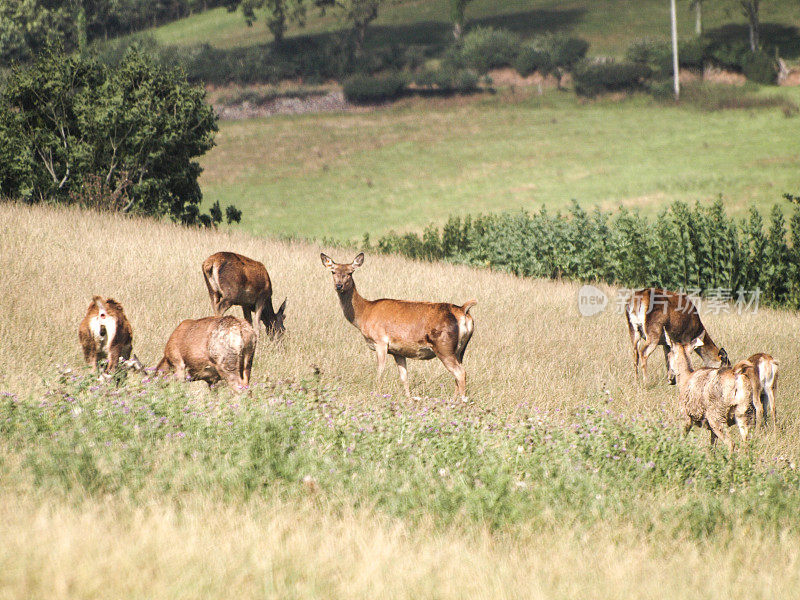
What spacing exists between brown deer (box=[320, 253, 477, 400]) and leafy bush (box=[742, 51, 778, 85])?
66236 millimetres

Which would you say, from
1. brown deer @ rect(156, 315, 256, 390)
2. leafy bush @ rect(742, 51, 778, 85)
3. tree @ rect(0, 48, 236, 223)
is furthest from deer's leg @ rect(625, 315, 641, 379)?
leafy bush @ rect(742, 51, 778, 85)

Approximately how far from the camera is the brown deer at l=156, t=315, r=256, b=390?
9242 mm

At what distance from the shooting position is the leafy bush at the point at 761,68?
68.3 m

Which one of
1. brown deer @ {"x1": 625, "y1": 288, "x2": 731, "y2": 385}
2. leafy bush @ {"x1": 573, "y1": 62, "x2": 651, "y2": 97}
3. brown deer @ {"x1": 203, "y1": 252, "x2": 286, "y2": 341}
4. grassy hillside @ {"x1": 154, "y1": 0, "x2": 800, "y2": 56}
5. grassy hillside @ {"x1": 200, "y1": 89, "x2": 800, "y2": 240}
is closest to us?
brown deer @ {"x1": 203, "y1": 252, "x2": 286, "y2": 341}

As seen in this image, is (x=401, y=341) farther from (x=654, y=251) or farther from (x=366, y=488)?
(x=654, y=251)

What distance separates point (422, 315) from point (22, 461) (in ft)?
16.8

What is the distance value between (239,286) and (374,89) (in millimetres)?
65054

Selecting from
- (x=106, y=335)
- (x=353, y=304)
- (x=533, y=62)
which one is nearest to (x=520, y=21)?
(x=533, y=62)

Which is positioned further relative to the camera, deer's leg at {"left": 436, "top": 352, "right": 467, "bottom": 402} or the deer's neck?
the deer's neck

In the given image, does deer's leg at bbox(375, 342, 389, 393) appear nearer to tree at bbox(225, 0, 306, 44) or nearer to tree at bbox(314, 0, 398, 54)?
tree at bbox(314, 0, 398, 54)

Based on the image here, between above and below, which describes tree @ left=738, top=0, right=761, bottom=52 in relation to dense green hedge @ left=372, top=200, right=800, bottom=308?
above

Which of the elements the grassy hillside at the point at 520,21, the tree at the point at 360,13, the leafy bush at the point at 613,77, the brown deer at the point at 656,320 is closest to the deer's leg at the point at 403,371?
the brown deer at the point at 656,320

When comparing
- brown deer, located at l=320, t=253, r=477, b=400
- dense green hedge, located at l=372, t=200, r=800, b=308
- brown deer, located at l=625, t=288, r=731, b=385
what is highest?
brown deer, located at l=320, t=253, r=477, b=400

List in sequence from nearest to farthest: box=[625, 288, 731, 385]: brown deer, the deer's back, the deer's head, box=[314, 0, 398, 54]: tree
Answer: the deer's back → the deer's head → box=[625, 288, 731, 385]: brown deer → box=[314, 0, 398, 54]: tree
